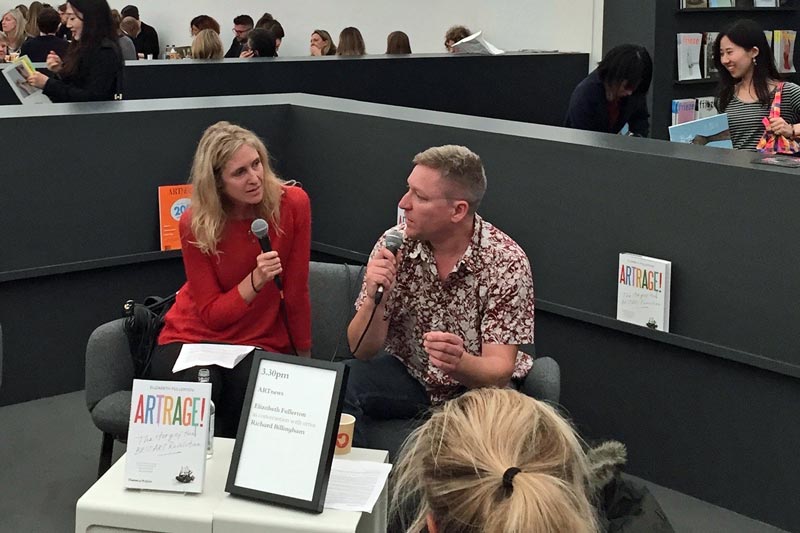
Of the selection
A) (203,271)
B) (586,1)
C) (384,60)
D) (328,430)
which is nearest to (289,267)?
(203,271)

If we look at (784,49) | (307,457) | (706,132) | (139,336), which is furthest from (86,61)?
(784,49)

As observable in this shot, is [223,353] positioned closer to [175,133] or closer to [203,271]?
[203,271]

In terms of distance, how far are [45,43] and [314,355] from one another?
4478 millimetres

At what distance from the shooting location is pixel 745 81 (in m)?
4.51

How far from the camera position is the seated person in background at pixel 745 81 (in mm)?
4359

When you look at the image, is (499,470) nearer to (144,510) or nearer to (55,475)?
(144,510)

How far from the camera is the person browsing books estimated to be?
15.5ft

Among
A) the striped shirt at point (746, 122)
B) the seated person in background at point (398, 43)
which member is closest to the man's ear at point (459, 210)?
the striped shirt at point (746, 122)

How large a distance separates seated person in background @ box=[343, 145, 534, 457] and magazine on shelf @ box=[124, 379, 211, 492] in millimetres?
706

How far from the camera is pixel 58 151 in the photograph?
3959 millimetres

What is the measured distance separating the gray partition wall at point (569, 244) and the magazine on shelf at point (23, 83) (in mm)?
752

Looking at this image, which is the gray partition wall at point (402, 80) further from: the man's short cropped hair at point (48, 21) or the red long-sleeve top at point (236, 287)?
the red long-sleeve top at point (236, 287)

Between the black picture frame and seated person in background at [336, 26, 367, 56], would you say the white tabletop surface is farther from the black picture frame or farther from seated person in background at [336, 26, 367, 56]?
seated person in background at [336, 26, 367, 56]

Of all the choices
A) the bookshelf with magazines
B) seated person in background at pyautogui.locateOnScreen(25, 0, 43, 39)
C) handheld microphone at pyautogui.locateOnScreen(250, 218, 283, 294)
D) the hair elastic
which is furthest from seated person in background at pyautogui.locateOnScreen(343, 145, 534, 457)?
seated person in background at pyautogui.locateOnScreen(25, 0, 43, 39)
